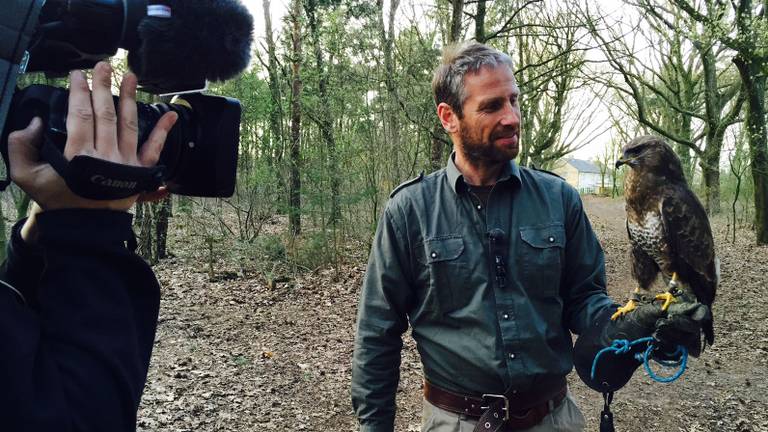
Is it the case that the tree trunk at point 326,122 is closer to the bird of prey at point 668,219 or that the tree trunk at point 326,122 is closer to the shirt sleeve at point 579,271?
the bird of prey at point 668,219

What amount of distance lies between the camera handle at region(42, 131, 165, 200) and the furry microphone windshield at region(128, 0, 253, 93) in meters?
0.31

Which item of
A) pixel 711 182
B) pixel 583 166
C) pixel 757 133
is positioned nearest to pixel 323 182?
pixel 757 133

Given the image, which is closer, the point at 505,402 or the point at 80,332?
the point at 80,332

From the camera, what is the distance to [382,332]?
6.91 feet

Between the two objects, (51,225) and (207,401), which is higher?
(51,225)

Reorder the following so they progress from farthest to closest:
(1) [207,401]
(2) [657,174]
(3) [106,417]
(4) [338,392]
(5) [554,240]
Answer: (4) [338,392]
(1) [207,401]
(2) [657,174]
(5) [554,240]
(3) [106,417]

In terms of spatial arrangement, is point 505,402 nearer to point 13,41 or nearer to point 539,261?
point 539,261

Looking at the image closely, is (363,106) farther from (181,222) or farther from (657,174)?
(657,174)

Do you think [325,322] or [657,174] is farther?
[325,322]

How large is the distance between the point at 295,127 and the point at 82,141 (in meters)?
9.25

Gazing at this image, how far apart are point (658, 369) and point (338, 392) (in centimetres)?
365

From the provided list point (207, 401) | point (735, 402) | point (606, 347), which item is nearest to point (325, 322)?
point (207, 401)

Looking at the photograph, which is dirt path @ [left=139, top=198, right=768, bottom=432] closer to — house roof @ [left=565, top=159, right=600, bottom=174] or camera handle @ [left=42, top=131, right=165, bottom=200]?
camera handle @ [left=42, top=131, right=165, bottom=200]

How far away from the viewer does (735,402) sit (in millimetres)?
5387
